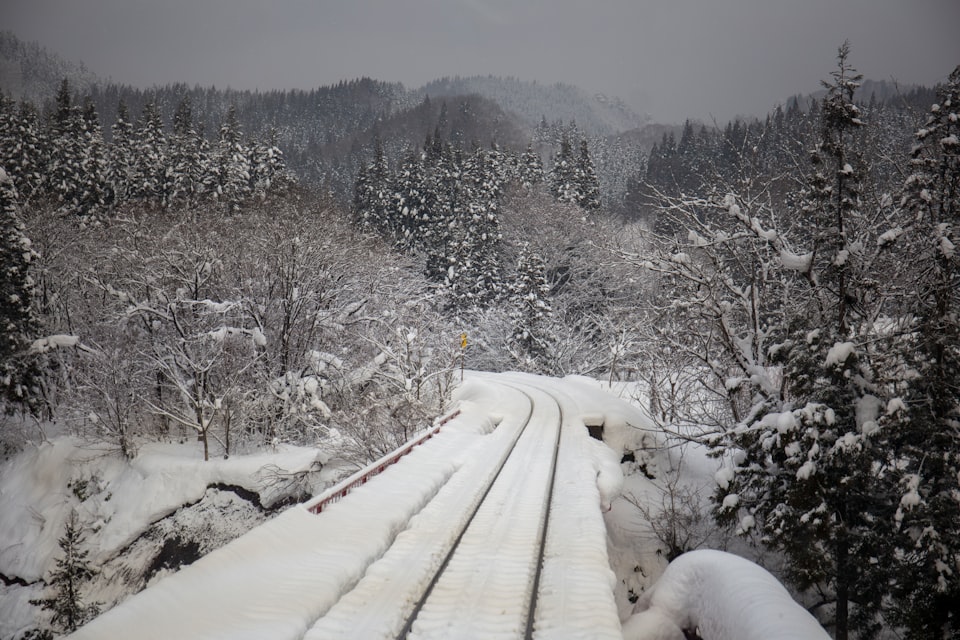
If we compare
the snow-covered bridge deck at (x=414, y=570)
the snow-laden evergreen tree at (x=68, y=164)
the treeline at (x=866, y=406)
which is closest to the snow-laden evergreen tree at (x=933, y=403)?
the treeline at (x=866, y=406)

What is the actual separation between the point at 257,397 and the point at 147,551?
6.66 meters

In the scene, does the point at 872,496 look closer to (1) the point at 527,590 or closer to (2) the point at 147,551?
(1) the point at 527,590

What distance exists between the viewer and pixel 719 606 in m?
6.50

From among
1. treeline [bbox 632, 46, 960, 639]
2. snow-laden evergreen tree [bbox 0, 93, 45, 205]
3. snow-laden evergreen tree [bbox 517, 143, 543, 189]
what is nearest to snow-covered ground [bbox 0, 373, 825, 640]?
treeline [bbox 632, 46, 960, 639]

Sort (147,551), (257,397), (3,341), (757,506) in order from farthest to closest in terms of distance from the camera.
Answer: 1. (3,341)
2. (257,397)
3. (147,551)
4. (757,506)

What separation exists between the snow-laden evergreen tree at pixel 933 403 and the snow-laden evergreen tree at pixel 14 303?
103 ft

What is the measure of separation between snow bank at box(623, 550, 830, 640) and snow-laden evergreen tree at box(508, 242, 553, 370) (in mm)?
32297

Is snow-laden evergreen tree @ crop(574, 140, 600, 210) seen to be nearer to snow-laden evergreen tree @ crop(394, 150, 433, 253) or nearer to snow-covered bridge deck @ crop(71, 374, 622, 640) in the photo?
snow-laden evergreen tree @ crop(394, 150, 433, 253)

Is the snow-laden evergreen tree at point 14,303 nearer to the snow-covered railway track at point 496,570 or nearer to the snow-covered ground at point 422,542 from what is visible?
the snow-covered ground at point 422,542

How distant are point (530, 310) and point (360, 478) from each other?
99.2 ft

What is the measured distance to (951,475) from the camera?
28.1ft

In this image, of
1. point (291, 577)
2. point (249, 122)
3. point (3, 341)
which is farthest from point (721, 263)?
point (249, 122)

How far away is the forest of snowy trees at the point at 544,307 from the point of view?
9.20m

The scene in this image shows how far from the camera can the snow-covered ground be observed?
6508mm
